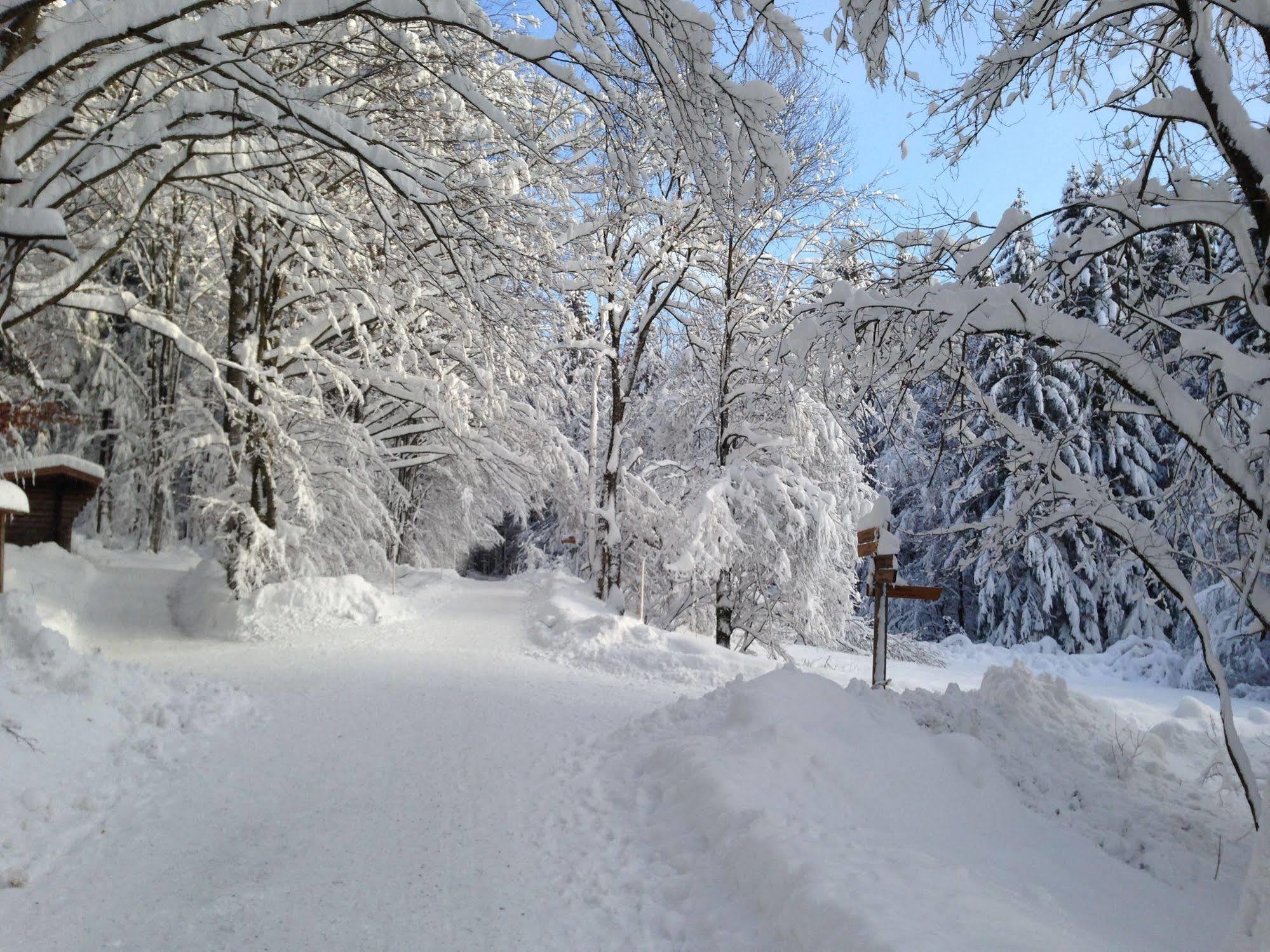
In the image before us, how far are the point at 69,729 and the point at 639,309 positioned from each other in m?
12.9

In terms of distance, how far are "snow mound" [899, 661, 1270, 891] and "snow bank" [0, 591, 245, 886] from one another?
19.1 feet

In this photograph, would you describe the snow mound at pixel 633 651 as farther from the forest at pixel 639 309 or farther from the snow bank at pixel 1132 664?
the snow bank at pixel 1132 664

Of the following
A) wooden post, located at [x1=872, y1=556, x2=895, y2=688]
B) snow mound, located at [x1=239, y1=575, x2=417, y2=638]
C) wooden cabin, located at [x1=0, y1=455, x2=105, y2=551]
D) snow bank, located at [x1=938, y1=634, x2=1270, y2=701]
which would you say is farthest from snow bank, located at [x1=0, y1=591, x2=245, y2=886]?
snow bank, located at [x1=938, y1=634, x2=1270, y2=701]

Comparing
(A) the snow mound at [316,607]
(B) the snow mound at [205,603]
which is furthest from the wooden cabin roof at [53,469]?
(A) the snow mound at [316,607]

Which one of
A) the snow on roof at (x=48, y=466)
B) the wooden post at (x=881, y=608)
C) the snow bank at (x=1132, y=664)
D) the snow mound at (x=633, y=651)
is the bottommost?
the snow bank at (x=1132, y=664)

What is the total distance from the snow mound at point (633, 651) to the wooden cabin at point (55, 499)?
9485 mm

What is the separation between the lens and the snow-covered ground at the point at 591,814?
3.16m

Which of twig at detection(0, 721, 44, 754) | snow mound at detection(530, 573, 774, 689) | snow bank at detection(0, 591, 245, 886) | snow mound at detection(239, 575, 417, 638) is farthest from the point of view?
snow mound at detection(239, 575, 417, 638)

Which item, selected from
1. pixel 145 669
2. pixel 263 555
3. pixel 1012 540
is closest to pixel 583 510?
pixel 263 555

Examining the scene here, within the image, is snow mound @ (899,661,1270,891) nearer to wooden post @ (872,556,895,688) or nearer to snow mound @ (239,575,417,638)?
wooden post @ (872,556,895,688)

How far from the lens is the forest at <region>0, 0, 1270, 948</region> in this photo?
4254mm

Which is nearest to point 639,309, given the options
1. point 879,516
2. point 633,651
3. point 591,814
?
point 633,651

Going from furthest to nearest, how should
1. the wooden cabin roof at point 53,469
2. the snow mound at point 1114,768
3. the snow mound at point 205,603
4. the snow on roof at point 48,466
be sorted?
the wooden cabin roof at point 53,469 < the snow on roof at point 48,466 < the snow mound at point 205,603 < the snow mound at point 1114,768

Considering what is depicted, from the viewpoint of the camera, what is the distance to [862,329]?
5266 mm
